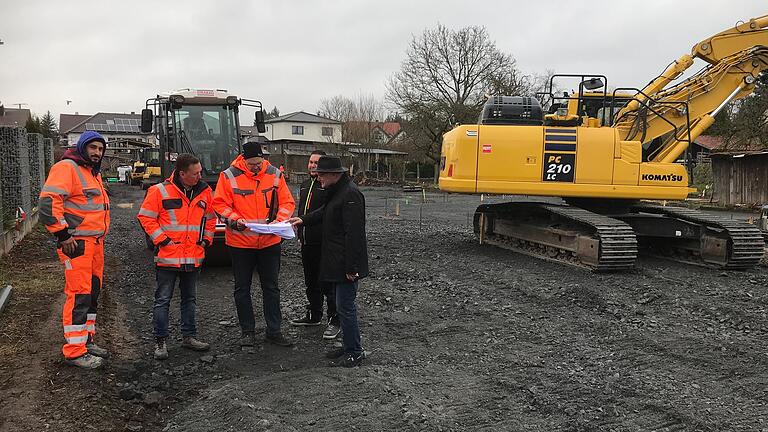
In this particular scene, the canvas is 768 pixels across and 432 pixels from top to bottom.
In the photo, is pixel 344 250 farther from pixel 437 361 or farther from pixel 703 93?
pixel 703 93

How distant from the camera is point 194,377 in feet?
15.5

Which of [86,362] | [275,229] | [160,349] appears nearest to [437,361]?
[275,229]

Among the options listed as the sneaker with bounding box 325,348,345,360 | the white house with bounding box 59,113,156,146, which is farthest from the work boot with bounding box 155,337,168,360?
the white house with bounding box 59,113,156,146

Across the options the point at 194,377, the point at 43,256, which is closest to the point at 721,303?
the point at 194,377

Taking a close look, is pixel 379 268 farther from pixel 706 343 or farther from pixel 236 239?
pixel 706 343

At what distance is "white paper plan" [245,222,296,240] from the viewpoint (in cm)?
531

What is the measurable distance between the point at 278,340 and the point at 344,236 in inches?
49.9

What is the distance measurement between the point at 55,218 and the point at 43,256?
6321mm

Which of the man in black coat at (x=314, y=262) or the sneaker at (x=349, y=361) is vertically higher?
the man in black coat at (x=314, y=262)

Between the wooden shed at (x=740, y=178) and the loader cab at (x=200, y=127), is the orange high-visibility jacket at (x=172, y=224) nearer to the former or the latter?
the loader cab at (x=200, y=127)

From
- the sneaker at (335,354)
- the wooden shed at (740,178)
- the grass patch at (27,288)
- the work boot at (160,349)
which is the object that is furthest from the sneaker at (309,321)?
the wooden shed at (740,178)

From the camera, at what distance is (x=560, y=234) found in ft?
31.4

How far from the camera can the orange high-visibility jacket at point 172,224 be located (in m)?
5.19

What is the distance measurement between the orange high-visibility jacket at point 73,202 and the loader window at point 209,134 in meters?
5.10
